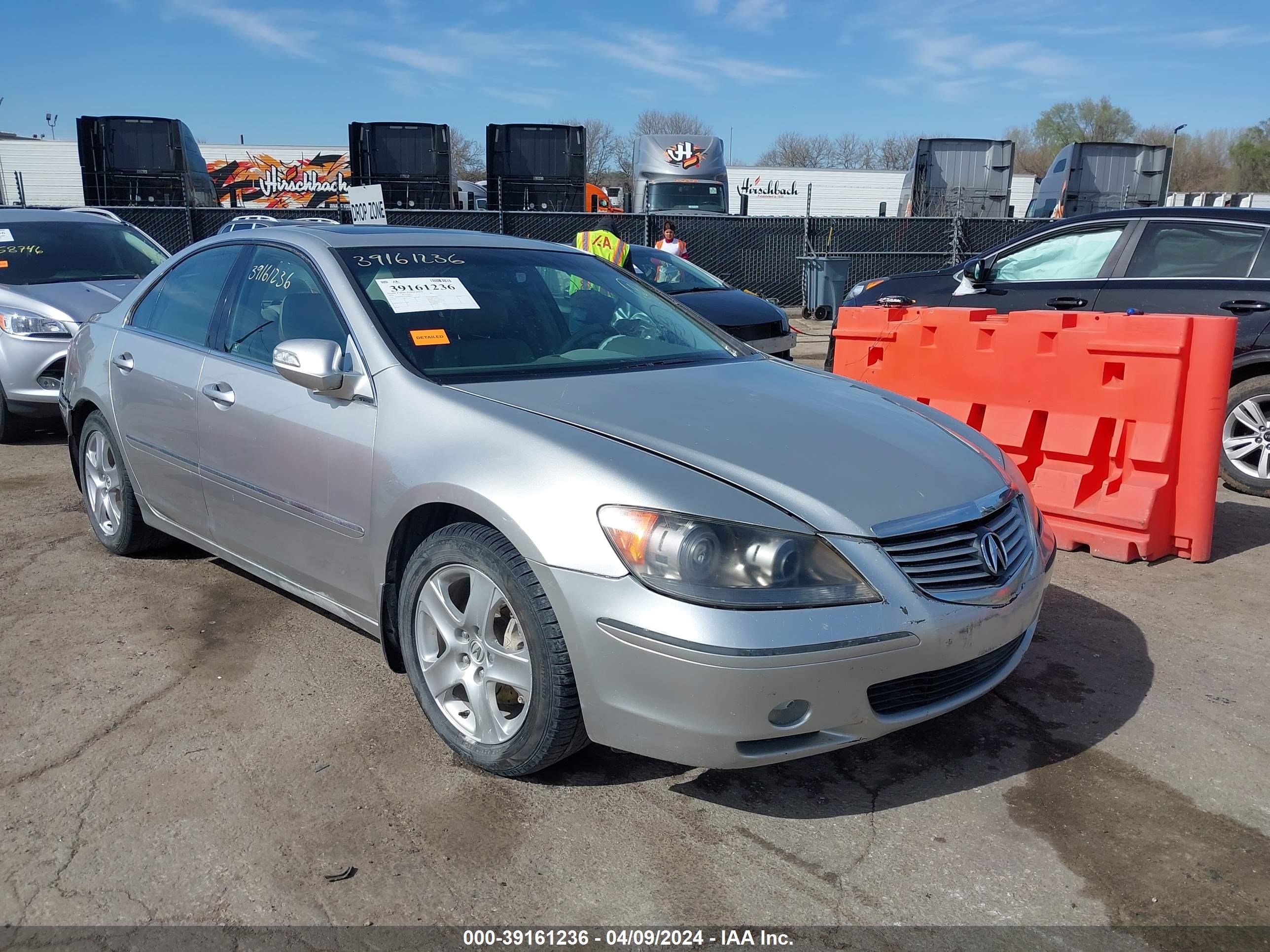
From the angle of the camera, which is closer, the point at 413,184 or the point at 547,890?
the point at 547,890

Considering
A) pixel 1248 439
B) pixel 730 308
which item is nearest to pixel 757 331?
pixel 730 308

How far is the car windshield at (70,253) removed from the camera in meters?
8.15

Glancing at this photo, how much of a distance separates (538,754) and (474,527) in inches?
25.5

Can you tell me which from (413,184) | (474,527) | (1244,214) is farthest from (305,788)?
(413,184)

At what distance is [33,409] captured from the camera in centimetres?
756

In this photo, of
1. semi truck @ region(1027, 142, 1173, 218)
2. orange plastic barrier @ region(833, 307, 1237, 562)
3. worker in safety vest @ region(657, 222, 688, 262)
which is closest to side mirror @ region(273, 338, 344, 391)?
orange plastic barrier @ region(833, 307, 1237, 562)

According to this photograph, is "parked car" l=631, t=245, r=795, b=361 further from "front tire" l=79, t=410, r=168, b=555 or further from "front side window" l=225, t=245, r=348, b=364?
"front side window" l=225, t=245, r=348, b=364

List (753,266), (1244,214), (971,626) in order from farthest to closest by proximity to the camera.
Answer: (753,266) < (1244,214) < (971,626)

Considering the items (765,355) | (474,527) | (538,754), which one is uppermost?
(765,355)

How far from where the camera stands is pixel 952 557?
2.76 m

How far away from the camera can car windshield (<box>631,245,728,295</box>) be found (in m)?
10.2

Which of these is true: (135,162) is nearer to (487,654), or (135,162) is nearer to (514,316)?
(514,316)

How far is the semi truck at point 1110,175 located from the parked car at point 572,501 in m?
20.1

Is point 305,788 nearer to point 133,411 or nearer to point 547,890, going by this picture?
point 547,890
